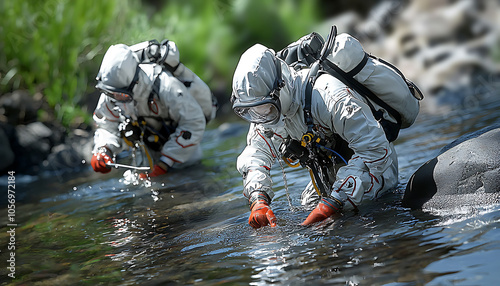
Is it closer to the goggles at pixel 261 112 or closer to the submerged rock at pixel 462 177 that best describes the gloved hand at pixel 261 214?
the goggles at pixel 261 112

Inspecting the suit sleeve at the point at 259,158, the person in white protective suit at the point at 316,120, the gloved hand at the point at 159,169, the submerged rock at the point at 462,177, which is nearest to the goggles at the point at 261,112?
the person in white protective suit at the point at 316,120

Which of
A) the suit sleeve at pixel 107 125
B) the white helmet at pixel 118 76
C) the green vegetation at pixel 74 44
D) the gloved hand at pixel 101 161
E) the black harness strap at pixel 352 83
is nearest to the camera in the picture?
the black harness strap at pixel 352 83

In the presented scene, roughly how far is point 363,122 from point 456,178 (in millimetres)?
767

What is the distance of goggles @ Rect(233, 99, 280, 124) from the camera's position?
3.83 meters

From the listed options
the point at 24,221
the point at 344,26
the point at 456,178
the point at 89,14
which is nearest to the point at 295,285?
the point at 456,178

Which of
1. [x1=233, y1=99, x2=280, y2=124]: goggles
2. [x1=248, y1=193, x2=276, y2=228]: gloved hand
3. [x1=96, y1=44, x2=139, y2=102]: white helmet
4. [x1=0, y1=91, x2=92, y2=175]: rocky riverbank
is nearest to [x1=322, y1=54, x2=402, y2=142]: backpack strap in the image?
[x1=233, y1=99, x2=280, y2=124]: goggles

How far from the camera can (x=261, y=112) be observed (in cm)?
391

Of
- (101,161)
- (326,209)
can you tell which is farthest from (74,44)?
(326,209)

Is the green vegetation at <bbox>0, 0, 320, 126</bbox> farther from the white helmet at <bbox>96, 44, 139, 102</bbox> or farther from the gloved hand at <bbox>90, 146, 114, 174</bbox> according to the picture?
the white helmet at <bbox>96, 44, 139, 102</bbox>

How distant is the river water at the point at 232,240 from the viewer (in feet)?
10.3

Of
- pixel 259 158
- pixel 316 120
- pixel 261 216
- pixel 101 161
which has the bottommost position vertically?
pixel 261 216

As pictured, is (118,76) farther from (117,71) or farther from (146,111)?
(146,111)

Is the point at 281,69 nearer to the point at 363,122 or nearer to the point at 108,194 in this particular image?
the point at 363,122

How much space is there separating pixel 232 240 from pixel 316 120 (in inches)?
41.4
